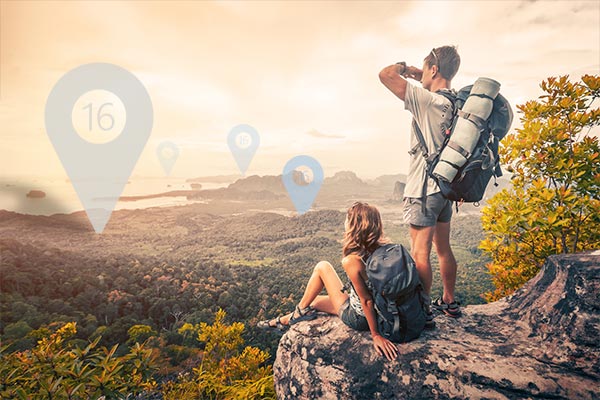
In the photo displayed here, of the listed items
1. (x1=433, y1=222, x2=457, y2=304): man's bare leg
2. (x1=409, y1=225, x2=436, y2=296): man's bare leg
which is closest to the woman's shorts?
(x1=409, y1=225, x2=436, y2=296): man's bare leg

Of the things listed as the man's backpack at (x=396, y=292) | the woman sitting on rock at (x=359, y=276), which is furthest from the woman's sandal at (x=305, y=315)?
the man's backpack at (x=396, y=292)

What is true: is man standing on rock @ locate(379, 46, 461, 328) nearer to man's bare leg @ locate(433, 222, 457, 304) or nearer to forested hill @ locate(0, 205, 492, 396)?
man's bare leg @ locate(433, 222, 457, 304)

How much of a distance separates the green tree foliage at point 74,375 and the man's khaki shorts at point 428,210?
3147 millimetres

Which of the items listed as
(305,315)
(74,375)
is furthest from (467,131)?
(74,375)

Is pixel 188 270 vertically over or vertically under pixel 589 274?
under

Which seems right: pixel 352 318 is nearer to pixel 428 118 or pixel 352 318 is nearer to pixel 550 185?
pixel 428 118

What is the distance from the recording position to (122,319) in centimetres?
1936

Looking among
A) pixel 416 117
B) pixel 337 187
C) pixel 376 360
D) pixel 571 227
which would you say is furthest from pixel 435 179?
pixel 337 187

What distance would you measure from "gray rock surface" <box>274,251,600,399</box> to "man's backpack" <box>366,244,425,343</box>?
19 cm

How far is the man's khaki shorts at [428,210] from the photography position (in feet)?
10.6

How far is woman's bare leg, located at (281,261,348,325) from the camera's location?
3371mm

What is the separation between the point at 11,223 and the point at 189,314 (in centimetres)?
3248

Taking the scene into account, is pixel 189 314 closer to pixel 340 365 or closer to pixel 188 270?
pixel 188 270

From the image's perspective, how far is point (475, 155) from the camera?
3068 mm
